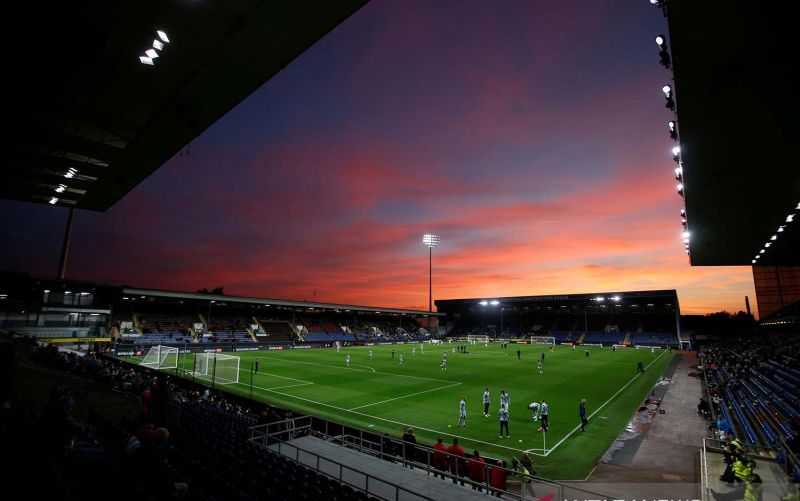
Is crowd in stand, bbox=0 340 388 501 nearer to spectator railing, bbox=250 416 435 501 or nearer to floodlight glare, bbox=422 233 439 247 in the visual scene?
spectator railing, bbox=250 416 435 501

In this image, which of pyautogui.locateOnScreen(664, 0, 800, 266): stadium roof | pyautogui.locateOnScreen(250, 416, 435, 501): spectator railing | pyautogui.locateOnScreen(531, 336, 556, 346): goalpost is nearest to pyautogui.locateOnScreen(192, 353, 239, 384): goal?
pyautogui.locateOnScreen(250, 416, 435, 501): spectator railing

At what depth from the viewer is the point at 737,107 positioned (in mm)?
12922

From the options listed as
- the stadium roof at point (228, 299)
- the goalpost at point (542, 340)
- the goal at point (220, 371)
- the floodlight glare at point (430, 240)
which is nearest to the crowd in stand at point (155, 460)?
the goal at point (220, 371)

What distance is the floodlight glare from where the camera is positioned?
113 meters

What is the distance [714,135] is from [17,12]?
20873 millimetres

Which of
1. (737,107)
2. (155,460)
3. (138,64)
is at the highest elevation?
(737,107)

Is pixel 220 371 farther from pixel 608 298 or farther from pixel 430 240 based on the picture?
pixel 430 240

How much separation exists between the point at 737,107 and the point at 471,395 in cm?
2102

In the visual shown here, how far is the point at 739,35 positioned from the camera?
31.8 ft

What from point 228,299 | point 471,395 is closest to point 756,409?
point 471,395

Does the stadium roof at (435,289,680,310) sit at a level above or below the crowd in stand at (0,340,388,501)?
above

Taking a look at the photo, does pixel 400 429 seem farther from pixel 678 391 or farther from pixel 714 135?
pixel 678 391

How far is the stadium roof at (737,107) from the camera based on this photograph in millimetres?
9305

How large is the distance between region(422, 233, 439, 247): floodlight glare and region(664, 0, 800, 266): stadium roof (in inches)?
3445
